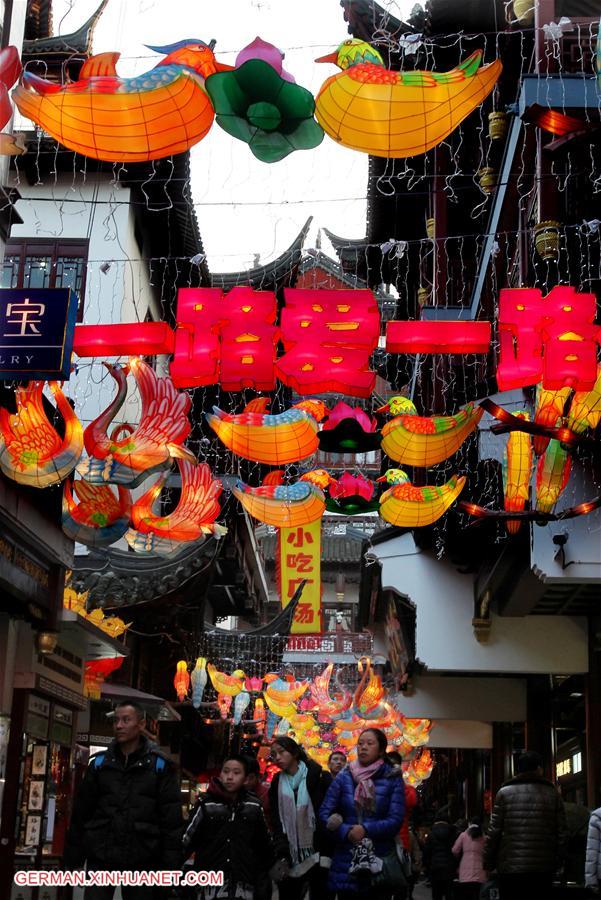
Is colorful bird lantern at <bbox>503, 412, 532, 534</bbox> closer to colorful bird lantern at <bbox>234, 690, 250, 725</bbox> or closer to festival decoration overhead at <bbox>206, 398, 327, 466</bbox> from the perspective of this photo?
festival decoration overhead at <bbox>206, 398, 327, 466</bbox>

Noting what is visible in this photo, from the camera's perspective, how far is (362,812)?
23.9 ft

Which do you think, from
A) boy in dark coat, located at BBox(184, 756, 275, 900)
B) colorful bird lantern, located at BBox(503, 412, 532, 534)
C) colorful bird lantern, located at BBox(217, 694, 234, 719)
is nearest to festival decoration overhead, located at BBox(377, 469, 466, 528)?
colorful bird lantern, located at BBox(503, 412, 532, 534)

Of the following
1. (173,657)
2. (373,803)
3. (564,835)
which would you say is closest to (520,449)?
(564,835)

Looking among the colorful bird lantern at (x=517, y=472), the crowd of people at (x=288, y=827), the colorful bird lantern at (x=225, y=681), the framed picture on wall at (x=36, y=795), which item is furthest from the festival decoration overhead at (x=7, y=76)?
the colorful bird lantern at (x=225, y=681)

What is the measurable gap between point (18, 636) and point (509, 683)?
367 inches

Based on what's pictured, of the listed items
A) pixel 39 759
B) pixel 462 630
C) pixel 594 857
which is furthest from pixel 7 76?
pixel 462 630

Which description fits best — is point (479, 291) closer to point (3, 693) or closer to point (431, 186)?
point (431, 186)

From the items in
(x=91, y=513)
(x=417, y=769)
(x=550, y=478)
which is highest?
(x=550, y=478)

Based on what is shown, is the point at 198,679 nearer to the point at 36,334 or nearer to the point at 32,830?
the point at 32,830

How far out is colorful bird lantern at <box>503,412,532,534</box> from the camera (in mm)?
10266

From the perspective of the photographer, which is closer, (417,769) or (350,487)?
(350,487)

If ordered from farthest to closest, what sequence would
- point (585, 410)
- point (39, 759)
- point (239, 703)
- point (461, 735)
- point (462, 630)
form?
point (239, 703)
point (461, 735)
point (462, 630)
point (39, 759)
point (585, 410)

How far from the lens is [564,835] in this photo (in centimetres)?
841

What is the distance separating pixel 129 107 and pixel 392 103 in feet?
5.48
